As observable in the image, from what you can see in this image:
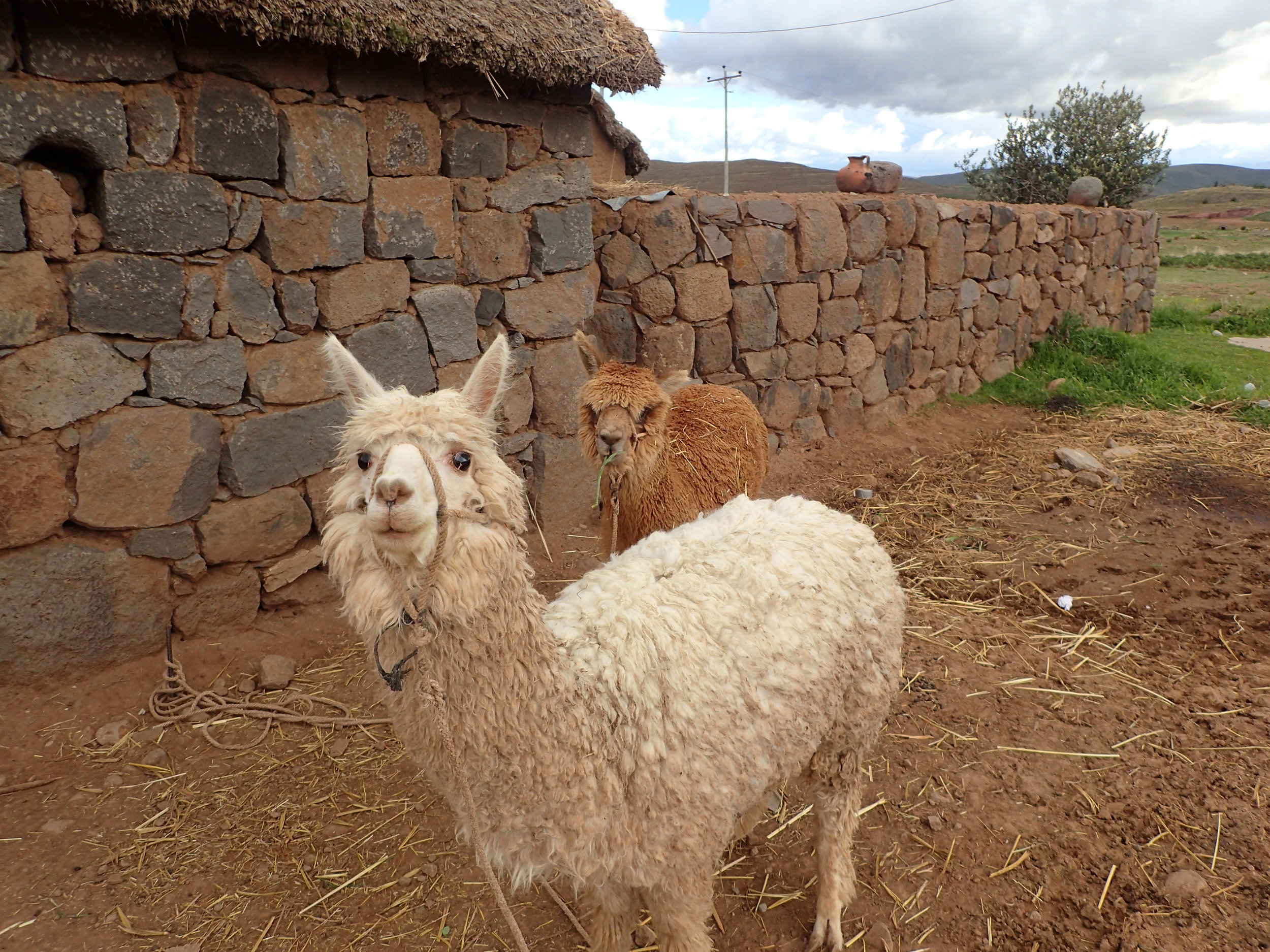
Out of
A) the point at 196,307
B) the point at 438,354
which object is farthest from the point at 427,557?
the point at 438,354

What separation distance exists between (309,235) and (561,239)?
5.53 feet

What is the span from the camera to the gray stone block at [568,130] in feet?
15.8

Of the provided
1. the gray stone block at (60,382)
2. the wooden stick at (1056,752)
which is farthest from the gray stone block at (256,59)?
the wooden stick at (1056,752)

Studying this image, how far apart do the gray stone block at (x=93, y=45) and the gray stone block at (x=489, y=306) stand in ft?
6.22

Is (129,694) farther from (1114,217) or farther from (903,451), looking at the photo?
(1114,217)

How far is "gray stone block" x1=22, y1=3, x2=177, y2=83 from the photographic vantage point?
2.95 meters

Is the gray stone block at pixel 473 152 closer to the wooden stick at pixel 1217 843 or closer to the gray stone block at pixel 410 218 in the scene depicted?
the gray stone block at pixel 410 218

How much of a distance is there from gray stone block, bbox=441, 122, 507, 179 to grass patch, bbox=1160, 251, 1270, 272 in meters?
21.7

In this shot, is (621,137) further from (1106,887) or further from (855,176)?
(1106,887)

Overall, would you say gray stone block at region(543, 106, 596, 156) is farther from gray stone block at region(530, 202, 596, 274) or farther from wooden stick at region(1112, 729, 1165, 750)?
wooden stick at region(1112, 729, 1165, 750)

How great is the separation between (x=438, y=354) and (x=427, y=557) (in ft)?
10.9

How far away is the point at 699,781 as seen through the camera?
1.89 meters

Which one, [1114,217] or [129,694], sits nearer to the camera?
[129,694]

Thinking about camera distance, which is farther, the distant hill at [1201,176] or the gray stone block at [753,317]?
the distant hill at [1201,176]
